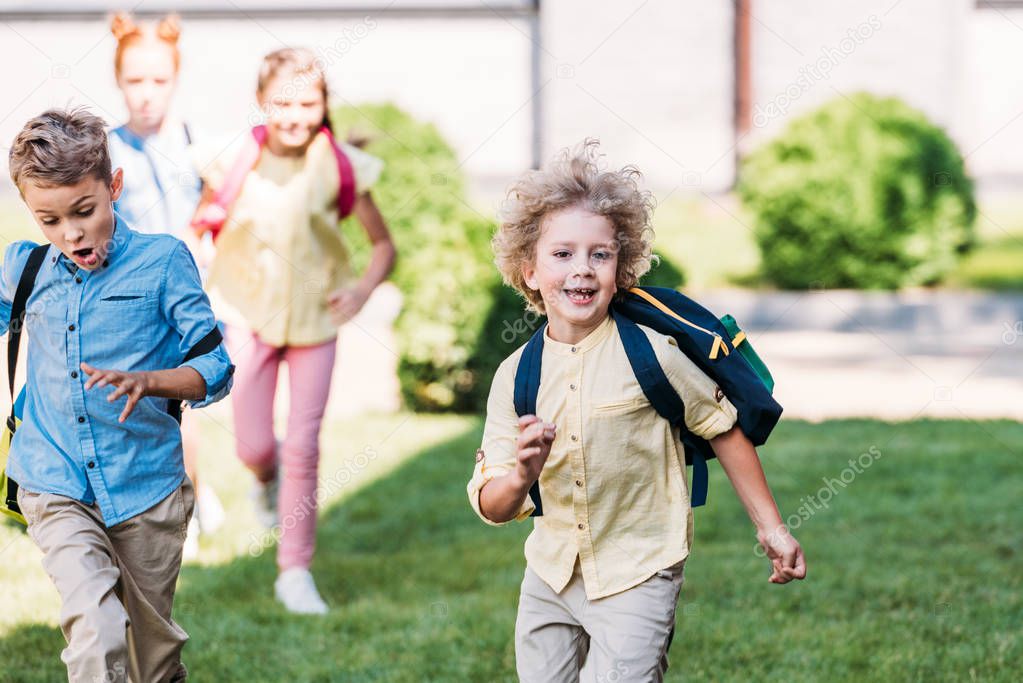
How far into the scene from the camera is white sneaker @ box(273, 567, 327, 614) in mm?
4941

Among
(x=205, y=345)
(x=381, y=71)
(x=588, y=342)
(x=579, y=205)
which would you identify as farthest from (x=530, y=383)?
(x=381, y=71)

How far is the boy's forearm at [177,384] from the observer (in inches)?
116

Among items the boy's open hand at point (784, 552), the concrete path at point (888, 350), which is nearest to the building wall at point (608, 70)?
the concrete path at point (888, 350)

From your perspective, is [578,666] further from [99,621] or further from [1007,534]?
[1007,534]

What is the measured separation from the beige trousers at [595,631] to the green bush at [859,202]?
9.59 m

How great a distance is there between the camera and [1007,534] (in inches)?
231

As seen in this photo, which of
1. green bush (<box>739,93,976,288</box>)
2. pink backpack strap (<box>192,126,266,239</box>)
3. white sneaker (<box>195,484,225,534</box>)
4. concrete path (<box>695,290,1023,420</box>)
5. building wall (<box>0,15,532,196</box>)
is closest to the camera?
pink backpack strap (<box>192,126,266,239</box>)

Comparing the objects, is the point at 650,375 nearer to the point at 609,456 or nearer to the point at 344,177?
the point at 609,456

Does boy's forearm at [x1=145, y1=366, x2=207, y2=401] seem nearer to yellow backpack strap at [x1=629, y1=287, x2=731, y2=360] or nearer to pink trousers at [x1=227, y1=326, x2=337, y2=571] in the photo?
A: yellow backpack strap at [x1=629, y1=287, x2=731, y2=360]

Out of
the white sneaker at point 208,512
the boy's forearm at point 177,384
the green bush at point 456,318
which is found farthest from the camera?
the green bush at point 456,318

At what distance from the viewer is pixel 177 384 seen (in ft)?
9.89

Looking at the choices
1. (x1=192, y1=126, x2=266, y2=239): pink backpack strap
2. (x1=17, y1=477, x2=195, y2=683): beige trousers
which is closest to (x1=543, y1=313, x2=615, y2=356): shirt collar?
(x1=17, y1=477, x2=195, y2=683): beige trousers

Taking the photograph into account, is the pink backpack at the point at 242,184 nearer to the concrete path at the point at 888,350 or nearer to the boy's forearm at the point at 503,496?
the boy's forearm at the point at 503,496

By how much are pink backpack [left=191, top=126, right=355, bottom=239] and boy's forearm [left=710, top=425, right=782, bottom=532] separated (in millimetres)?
2481
